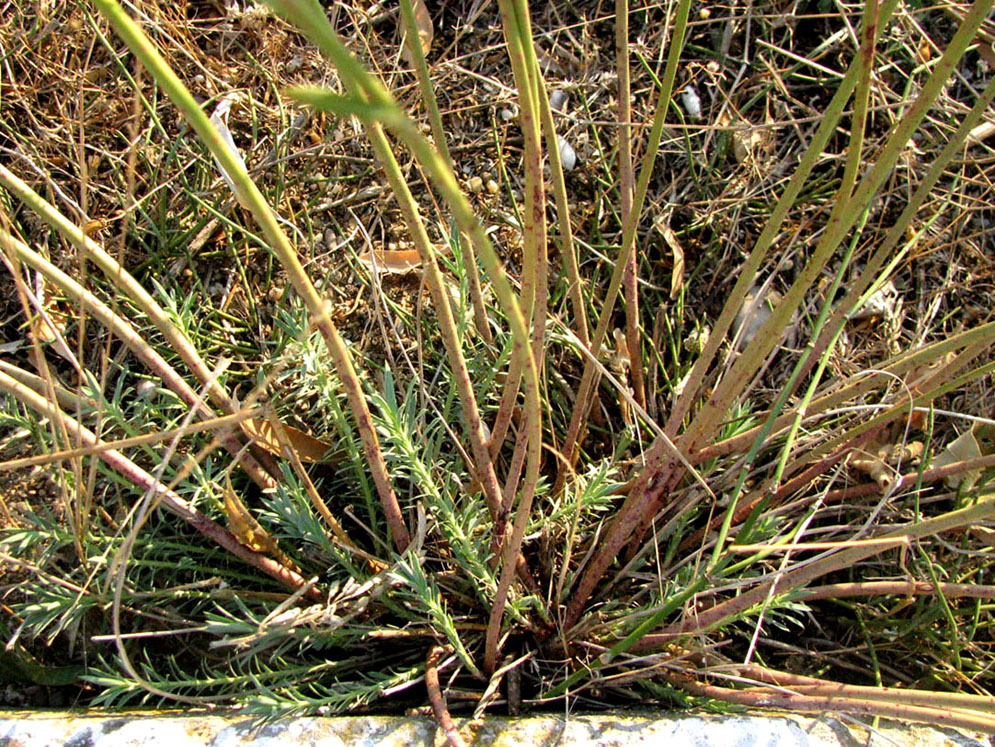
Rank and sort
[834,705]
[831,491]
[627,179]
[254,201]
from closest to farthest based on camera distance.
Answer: [254,201]
[834,705]
[627,179]
[831,491]

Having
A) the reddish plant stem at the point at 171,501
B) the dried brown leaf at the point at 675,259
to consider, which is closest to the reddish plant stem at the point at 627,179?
the dried brown leaf at the point at 675,259

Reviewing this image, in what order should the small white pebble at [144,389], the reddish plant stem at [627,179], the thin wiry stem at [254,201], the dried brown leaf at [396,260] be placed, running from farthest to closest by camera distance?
the dried brown leaf at [396,260], the small white pebble at [144,389], the reddish plant stem at [627,179], the thin wiry stem at [254,201]

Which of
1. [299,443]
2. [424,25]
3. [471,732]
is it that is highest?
[424,25]

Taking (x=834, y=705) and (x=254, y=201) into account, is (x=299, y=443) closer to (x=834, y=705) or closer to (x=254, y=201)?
(x=254, y=201)

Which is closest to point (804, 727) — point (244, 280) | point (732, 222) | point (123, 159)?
point (732, 222)

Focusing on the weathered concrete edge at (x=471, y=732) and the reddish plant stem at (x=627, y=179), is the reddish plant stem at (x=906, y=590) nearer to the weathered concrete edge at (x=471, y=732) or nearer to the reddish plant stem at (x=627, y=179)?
the weathered concrete edge at (x=471, y=732)

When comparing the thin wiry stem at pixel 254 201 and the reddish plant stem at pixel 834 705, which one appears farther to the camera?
the reddish plant stem at pixel 834 705

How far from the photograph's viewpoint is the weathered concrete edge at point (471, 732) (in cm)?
97

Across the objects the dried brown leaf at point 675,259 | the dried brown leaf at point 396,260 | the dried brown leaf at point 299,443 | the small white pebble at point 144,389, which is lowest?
the dried brown leaf at point 675,259

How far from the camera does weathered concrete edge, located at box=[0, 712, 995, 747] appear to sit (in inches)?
38.1

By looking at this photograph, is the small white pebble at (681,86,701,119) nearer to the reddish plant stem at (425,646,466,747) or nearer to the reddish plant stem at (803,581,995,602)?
the reddish plant stem at (803,581,995,602)

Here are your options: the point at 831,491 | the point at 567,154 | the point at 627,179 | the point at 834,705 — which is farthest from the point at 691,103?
the point at 834,705

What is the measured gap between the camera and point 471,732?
1.00 meters

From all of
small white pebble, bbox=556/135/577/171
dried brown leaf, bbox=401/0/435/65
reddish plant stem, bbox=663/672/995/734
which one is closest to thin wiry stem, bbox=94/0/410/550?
reddish plant stem, bbox=663/672/995/734
